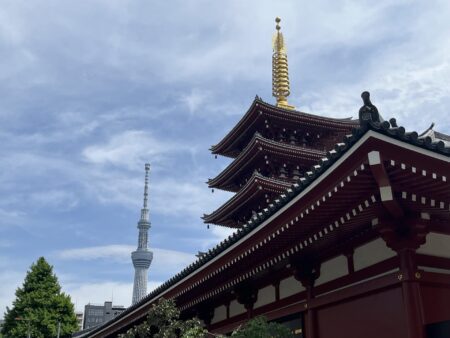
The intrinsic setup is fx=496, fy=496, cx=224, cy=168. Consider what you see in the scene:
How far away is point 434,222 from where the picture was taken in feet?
33.4

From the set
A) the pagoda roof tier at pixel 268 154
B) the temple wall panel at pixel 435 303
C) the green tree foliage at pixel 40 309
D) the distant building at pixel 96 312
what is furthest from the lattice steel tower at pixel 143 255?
the temple wall panel at pixel 435 303

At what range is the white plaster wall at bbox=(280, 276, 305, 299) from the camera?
1345cm

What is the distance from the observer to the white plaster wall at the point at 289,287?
1345 centimetres

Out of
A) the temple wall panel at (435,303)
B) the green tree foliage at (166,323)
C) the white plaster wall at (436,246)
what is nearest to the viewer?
the temple wall panel at (435,303)

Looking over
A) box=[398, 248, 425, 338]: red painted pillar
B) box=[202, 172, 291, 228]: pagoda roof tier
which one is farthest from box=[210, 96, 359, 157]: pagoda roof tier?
box=[398, 248, 425, 338]: red painted pillar

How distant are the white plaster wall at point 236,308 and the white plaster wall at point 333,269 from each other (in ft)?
15.0

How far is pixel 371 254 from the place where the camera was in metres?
10.9

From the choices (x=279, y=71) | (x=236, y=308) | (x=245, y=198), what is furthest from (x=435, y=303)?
(x=279, y=71)

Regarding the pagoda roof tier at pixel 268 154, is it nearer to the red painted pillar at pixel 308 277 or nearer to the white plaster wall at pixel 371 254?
the red painted pillar at pixel 308 277

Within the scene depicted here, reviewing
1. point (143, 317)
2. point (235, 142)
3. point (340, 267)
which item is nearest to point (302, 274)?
point (340, 267)

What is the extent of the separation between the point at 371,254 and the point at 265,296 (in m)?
5.07

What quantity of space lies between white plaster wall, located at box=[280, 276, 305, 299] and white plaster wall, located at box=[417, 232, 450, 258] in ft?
12.8

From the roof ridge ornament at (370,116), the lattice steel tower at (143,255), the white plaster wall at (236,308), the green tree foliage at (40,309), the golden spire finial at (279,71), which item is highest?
the lattice steel tower at (143,255)

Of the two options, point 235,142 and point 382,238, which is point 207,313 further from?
point 235,142
